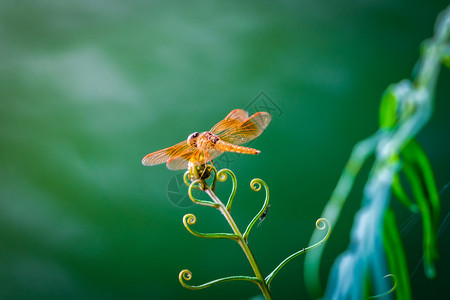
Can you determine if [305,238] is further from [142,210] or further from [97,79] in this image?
[97,79]

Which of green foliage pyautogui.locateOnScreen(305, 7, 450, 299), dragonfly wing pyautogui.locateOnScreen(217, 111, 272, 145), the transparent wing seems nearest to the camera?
green foliage pyautogui.locateOnScreen(305, 7, 450, 299)

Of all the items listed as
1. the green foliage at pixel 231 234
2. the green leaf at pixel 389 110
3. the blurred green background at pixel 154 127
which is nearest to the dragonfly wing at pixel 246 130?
the green foliage at pixel 231 234

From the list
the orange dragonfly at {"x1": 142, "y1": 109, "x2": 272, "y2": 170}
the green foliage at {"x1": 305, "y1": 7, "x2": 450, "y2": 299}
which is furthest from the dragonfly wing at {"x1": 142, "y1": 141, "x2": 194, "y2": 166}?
the green foliage at {"x1": 305, "y1": 7, "x2": 450, "y2": 299}

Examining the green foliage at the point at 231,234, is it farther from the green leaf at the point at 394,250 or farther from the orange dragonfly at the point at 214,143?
the green leaf at the point at 394,250

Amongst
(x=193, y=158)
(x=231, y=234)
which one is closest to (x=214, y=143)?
(x=193, y=158)

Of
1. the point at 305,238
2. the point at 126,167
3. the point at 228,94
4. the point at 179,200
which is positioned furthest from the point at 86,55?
the point at 305,238

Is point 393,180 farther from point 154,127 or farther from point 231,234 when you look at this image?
point 154,127

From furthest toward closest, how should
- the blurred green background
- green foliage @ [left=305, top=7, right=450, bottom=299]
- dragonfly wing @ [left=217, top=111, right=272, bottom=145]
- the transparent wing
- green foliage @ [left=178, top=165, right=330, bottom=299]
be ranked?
the blurred green background → dragonfly wing @ [left=217, top=111, right=272, bottom=145] → the transparent wing → green foliage @ [left=178, top=165, right=330, bottom=299] → green foliage @ [left=305, top=7, right=450, bottom=299]

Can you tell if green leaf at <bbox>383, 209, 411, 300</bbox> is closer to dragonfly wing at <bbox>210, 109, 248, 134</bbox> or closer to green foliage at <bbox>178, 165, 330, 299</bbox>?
green foliage at <bbox>178, 165, 330, 299</bbox>
